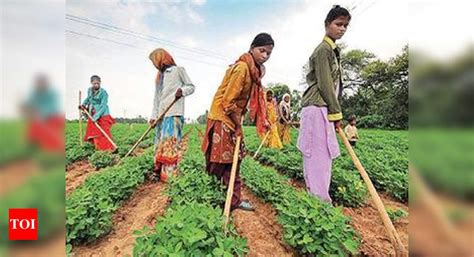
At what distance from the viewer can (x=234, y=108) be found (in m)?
2.52

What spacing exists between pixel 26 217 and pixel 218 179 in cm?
140

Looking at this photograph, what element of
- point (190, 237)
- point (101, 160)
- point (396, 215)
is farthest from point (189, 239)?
point (101, 160)

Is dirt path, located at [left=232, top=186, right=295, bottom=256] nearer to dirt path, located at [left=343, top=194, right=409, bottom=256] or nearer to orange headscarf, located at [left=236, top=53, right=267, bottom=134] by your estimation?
dirt path, located at [left=343, top=194, right=409, bottom=256]

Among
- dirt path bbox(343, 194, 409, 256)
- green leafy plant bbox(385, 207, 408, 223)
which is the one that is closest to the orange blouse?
dirt path bbox(343, 194, 409, 256)

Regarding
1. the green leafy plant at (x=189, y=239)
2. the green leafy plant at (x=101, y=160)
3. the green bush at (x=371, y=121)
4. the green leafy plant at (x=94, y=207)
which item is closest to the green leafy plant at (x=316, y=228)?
the green leafy plant at (x=189, y=239)

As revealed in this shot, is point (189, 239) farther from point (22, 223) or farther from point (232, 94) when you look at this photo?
point (232, 94)

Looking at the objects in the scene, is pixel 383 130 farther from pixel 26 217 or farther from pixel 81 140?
pixel 81 140

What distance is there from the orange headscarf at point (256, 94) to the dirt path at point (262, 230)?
2.30 ft

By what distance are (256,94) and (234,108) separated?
252 millimetres

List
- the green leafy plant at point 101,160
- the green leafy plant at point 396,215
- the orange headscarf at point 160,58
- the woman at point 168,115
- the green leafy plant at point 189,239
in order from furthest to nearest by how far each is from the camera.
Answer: the green leafy plant at point 101,160 < the woman at point 168,115 < the orange headscarf at point 160,58 < the green leafy plant at point 396,215 < the green leafy plant at point 189,239

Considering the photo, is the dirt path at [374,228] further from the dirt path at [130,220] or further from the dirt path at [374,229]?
the dirt path at [130,220]

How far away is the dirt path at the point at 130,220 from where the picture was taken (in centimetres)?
220

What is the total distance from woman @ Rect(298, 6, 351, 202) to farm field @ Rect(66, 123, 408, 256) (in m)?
0.18

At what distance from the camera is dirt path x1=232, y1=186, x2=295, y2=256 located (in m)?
2.16
